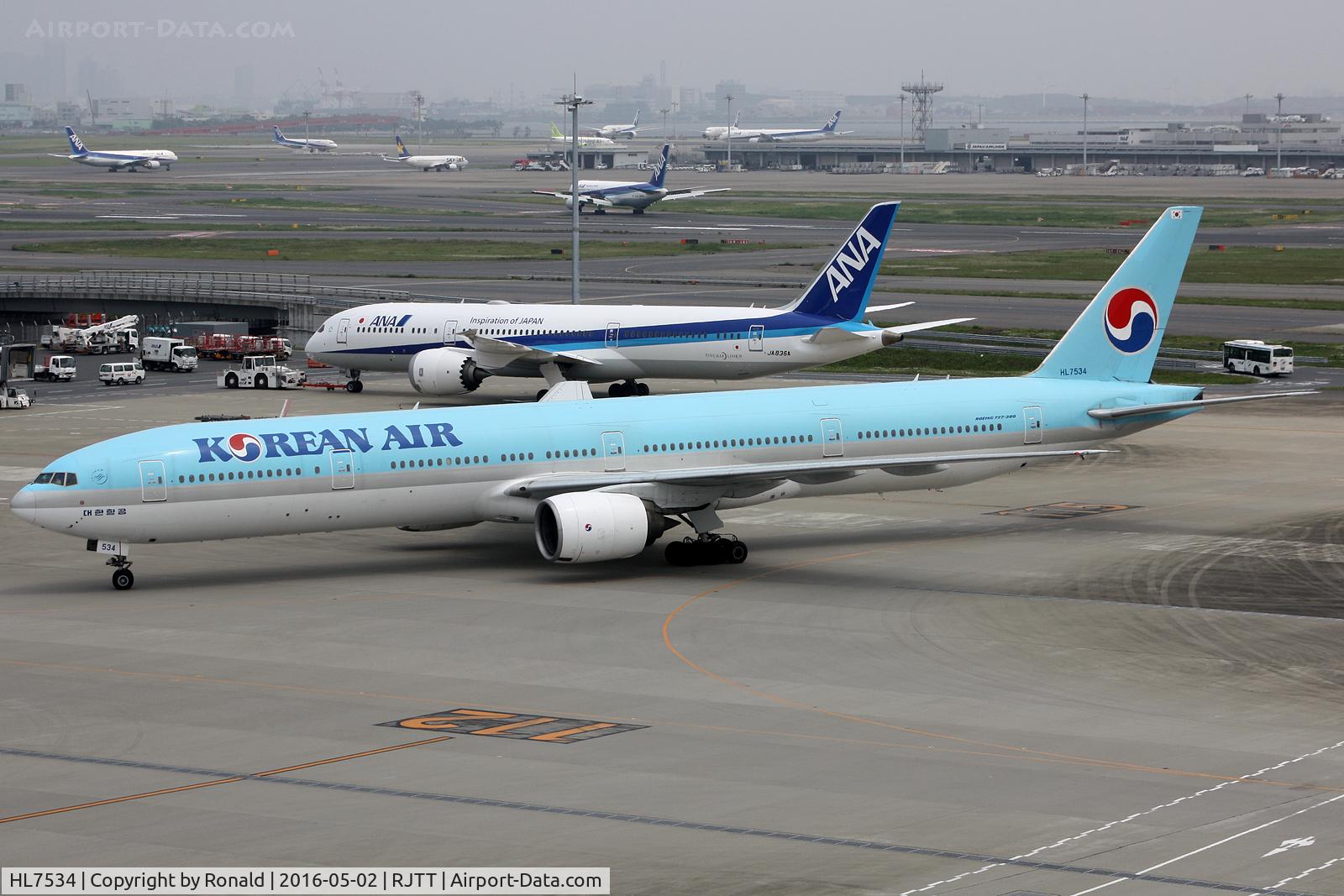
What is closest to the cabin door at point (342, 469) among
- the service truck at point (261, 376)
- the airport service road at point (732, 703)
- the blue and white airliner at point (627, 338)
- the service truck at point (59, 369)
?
the airport service road at point (732, 703)

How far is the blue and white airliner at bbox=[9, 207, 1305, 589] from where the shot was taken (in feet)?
137

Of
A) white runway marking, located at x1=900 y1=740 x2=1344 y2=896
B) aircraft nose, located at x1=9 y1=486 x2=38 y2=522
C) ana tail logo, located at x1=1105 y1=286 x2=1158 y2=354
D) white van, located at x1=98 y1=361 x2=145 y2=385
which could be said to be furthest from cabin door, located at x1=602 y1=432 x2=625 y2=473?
white van, located at x1=98 y1=361 x2=145 y2=385

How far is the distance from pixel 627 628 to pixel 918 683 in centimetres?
757

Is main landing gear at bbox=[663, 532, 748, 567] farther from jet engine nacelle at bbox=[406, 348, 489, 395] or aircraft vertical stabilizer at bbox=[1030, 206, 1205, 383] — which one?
→ jet engine nacelle at bbox=[406, 348, 489, 395]

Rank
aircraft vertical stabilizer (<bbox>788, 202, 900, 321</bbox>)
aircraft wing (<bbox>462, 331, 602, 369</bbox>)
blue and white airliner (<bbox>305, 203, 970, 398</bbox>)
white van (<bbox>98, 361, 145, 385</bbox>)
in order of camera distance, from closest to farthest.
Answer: aircraft vertical stabilizer (<bbox>788, 202, 900, 321</bbox>) → blue and white airliner (<bbox>305, 203, 970, 398</bbox>) → aircraft wing (<bbox>462, 331, 602, 369</bbox>) → white van (<bbox>98, 361, 145, 385</bbox>)

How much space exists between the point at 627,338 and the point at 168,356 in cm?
2983

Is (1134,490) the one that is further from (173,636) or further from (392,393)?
(392,393)

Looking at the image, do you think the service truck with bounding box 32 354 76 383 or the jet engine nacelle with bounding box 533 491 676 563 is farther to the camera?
the service truck with bounding box 32 354 76 383

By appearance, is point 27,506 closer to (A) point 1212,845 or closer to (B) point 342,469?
(B) point 342,469

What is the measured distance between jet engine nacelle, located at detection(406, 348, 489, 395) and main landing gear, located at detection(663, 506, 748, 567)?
103 feet

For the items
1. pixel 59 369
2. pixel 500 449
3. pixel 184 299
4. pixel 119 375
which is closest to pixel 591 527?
pixel 500 449

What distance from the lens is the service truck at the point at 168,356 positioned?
91125mm

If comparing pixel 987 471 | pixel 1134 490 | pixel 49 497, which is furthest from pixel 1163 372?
pixel 49 497

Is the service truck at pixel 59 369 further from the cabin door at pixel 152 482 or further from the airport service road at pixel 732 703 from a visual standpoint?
the cabin door at pixel 152 482
